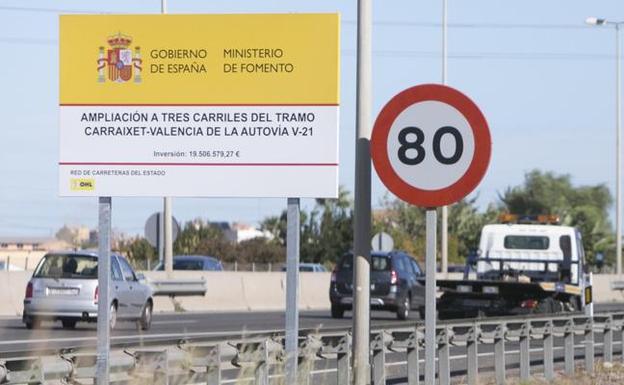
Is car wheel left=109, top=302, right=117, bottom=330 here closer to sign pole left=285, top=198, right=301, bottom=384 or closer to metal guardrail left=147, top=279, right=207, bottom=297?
metal guardrail left=147, top=279, right=207, bottom=297

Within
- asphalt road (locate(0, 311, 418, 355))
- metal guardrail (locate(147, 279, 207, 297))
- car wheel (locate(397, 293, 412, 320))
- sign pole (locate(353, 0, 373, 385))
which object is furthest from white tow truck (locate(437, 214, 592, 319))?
sign pole (locate(353, 0, 373, 385))

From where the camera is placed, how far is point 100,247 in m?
9.91

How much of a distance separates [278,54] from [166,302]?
94.6 ft

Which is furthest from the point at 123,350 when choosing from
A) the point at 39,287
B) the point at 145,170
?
the point at 39,287

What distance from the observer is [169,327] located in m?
29.5

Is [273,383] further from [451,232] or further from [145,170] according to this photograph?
[451,232]

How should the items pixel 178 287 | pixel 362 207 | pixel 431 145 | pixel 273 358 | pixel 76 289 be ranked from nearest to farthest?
pixel 431 145, pixel 273 358, pixel 362 207, pixel 76 289, pixel 178 287

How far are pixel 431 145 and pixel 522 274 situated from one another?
882 inches

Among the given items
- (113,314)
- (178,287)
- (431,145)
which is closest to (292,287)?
(431,145)

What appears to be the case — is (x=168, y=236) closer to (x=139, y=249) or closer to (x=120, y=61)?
(x=120, y=61)

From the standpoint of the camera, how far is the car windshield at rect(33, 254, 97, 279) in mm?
28469

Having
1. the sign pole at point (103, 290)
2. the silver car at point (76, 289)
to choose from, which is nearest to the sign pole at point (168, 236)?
the silver car at point (76, 289)

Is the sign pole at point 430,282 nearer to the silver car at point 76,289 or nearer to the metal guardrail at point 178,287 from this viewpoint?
the silver car at point 76,289

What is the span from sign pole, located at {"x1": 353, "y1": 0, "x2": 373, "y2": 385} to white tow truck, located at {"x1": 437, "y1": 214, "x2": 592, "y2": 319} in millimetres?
17671
